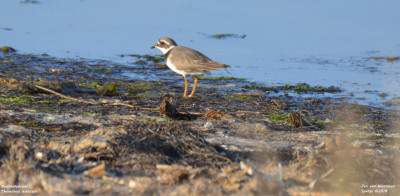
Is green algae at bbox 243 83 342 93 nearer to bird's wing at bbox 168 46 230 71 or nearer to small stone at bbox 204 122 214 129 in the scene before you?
bird's wing at bbox 168 46 230 71

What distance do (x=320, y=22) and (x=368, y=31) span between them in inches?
48.3

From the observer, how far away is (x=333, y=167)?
3938 millimetres

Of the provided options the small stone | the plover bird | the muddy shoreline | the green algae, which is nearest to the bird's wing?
the plover bird

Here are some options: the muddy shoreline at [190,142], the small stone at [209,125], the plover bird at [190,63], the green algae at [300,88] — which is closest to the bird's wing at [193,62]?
the plover bird at [190,63]

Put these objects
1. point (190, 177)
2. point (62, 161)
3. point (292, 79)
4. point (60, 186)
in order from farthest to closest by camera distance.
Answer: point (292, 79), point (62, 161), point (190, 177), point (60, 186)

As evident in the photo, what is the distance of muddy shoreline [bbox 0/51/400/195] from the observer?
346 cm

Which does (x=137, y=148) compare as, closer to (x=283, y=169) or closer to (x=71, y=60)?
(x=283, y=169)

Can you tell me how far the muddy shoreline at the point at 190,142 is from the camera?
11.3 ft

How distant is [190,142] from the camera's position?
4.21m

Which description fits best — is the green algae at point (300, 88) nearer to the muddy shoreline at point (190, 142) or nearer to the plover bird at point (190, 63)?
the muddy shoreline at point (190, 142)

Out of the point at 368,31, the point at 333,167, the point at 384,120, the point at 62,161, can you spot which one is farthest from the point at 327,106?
the point at 368,31

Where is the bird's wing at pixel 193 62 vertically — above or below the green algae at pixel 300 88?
above

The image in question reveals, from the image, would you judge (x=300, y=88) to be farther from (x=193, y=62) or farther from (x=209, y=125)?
(x=209, y=125)

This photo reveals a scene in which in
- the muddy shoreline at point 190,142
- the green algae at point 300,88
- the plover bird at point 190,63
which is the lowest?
the muddy shoreline at point 190,142
